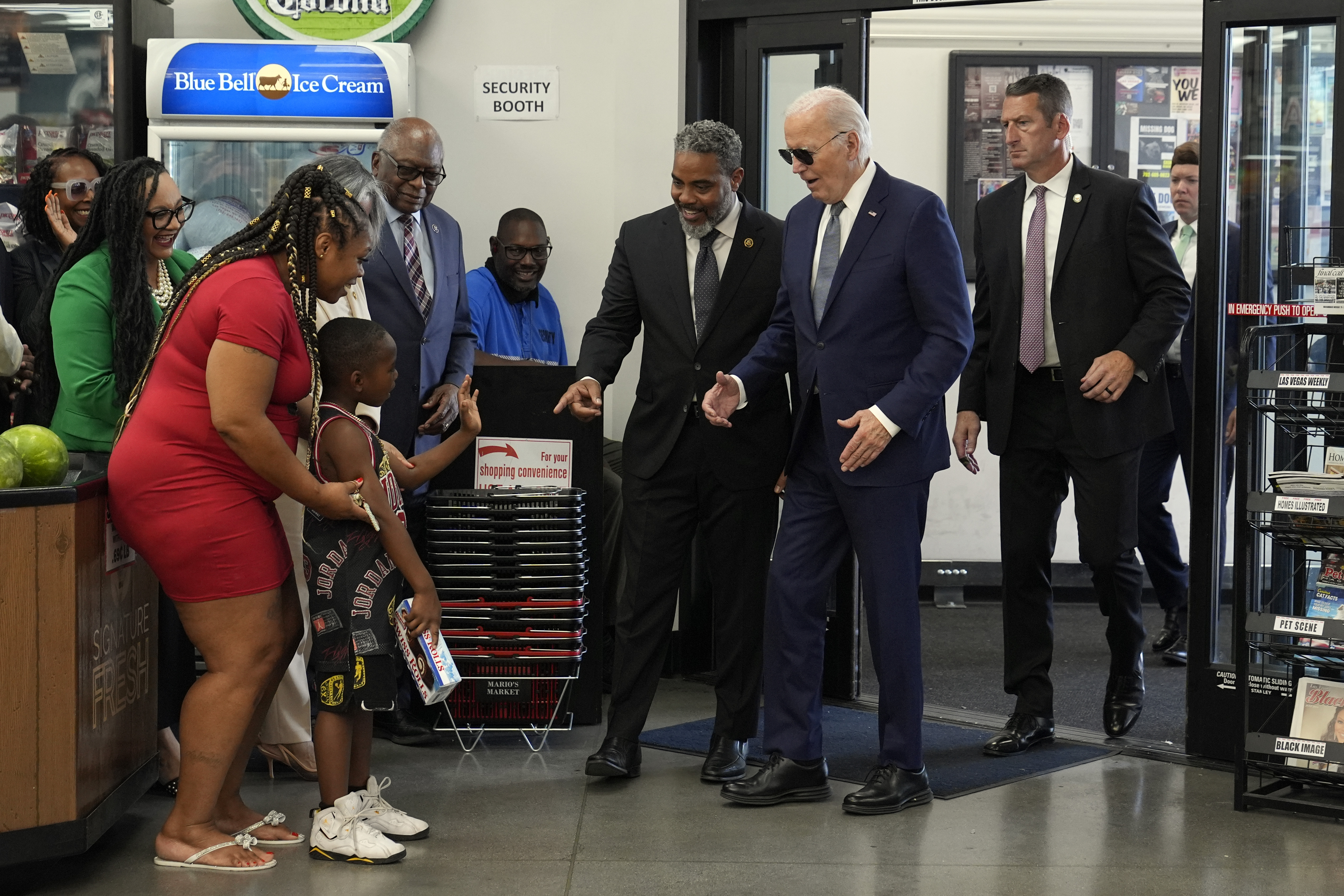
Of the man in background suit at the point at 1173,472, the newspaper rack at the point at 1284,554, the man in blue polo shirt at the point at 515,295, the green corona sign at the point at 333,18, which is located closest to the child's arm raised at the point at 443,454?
the man in blue polo shirt at the point at 515,295

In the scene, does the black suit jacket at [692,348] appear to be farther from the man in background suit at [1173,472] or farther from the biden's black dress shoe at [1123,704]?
the man in background suit at [1173,472]

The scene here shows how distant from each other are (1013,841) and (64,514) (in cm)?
236

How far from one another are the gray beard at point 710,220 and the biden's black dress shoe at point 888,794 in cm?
154

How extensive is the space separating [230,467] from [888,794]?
1.86 metres

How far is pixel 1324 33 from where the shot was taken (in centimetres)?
416

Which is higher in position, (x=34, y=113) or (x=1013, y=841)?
(x=34, y=113)

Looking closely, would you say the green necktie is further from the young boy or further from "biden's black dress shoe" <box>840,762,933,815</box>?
the young boy

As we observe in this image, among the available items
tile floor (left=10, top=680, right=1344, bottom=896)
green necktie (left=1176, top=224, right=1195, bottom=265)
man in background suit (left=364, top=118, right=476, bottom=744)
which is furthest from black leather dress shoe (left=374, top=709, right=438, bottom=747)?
green necktie (left=1176, top=224, right=1195, bottom=265)

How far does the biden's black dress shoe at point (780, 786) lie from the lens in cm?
388

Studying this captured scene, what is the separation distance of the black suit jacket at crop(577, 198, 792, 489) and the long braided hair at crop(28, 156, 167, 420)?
1.19 m

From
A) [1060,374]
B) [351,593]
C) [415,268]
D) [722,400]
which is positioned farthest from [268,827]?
[1060,374]

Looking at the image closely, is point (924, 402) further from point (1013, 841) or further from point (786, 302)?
point (1013, 841)

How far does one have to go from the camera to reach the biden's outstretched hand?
12.6 feet

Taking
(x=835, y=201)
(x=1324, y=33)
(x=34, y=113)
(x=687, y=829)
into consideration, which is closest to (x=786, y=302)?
(x=835, y=201)
